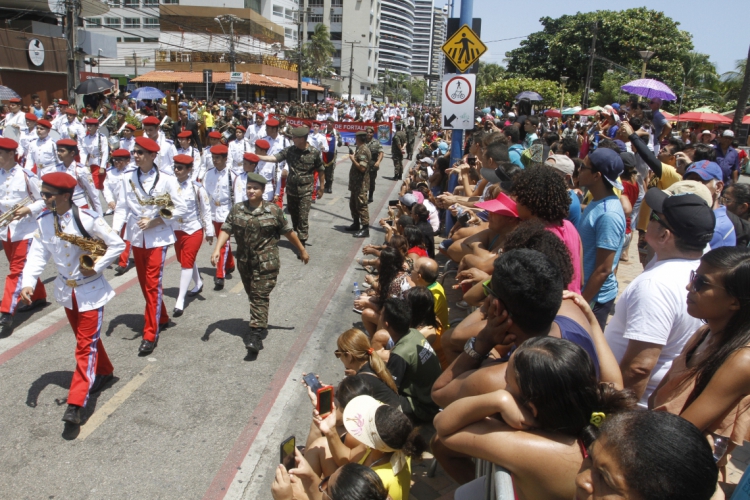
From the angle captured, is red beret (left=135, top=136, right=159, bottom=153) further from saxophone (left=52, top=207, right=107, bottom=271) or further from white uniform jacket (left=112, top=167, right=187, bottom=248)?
saxophone (left=52, top=207, right=107, bottom=271)

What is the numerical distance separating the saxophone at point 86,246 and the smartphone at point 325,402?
103 inches

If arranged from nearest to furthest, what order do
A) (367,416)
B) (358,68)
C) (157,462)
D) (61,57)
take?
1. (367,416)
2. (157,462)
3. (61,57)
4. (358,68)

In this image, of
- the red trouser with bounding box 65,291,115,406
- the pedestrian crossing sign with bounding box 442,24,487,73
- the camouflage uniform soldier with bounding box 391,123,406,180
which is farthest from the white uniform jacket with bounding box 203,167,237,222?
the camouflage uniform soldier with bounding box 391,123,406,180

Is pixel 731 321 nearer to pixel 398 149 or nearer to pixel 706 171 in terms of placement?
pixel 706 171

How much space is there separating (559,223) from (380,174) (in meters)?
17.1

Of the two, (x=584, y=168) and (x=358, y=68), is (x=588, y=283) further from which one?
(x=358, y=68)

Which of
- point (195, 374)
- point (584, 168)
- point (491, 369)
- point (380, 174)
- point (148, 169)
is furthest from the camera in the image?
A: point (380, 174)

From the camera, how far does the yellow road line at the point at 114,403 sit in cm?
451

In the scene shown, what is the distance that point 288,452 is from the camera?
3.10 metres

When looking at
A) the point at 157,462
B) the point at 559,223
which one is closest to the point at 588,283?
the point at 559,223

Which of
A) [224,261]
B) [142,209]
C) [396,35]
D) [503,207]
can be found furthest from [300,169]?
[396,35]

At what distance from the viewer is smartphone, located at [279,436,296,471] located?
3.05 meters

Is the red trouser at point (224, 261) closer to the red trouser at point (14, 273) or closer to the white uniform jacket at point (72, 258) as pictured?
the red trouser at point (14, 273)

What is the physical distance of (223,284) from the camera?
26.3ft
